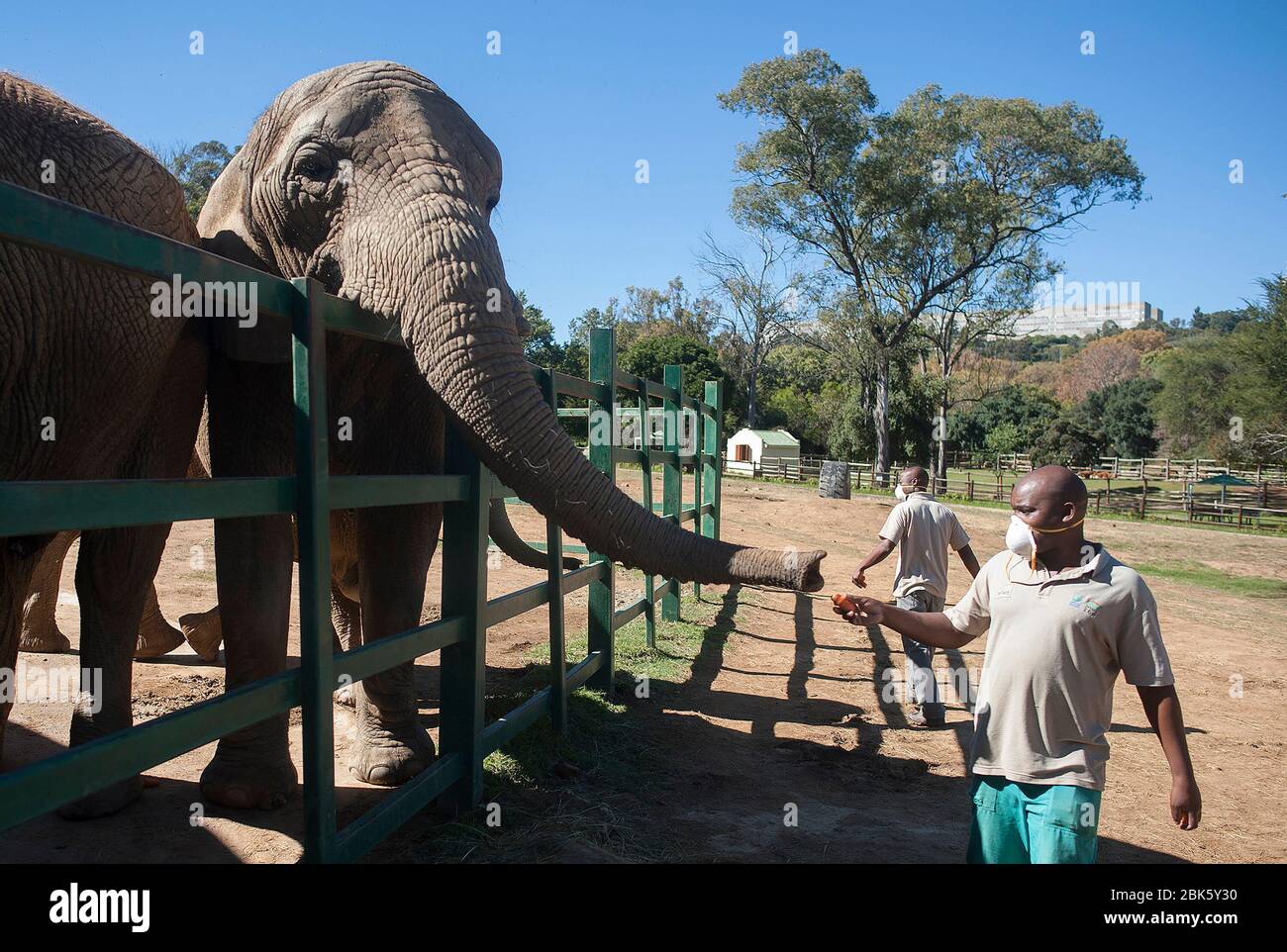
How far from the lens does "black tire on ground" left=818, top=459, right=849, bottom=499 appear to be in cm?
2927

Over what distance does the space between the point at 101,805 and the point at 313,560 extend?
6.09 feet

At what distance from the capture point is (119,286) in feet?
12.0

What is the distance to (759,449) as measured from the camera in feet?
165

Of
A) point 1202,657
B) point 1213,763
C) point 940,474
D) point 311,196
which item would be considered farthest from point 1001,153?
point 311,196

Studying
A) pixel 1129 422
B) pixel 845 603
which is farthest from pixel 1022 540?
pixel 1129 422

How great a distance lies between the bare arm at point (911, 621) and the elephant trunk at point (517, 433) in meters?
0.61

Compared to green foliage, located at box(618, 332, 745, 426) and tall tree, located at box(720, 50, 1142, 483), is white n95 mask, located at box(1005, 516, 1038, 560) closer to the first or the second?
Result: tall tree, located at box(720, 50, 1142, 483)

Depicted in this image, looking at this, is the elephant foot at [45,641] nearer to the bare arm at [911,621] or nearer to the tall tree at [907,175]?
the bare arm at [911,621]

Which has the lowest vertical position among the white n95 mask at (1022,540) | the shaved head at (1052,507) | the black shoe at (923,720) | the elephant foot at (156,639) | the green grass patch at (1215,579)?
the green grass patch at (1215,579)

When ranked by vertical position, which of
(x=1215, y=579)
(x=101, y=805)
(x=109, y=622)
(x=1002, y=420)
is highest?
(x=1002, y=420)

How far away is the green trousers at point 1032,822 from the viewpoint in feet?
9.78

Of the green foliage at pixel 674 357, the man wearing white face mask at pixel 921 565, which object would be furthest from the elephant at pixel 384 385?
the green foliage at pixel 674 357

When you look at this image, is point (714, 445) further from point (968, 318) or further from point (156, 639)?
point (968, 318)

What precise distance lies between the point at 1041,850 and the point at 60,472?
12.4 ft
